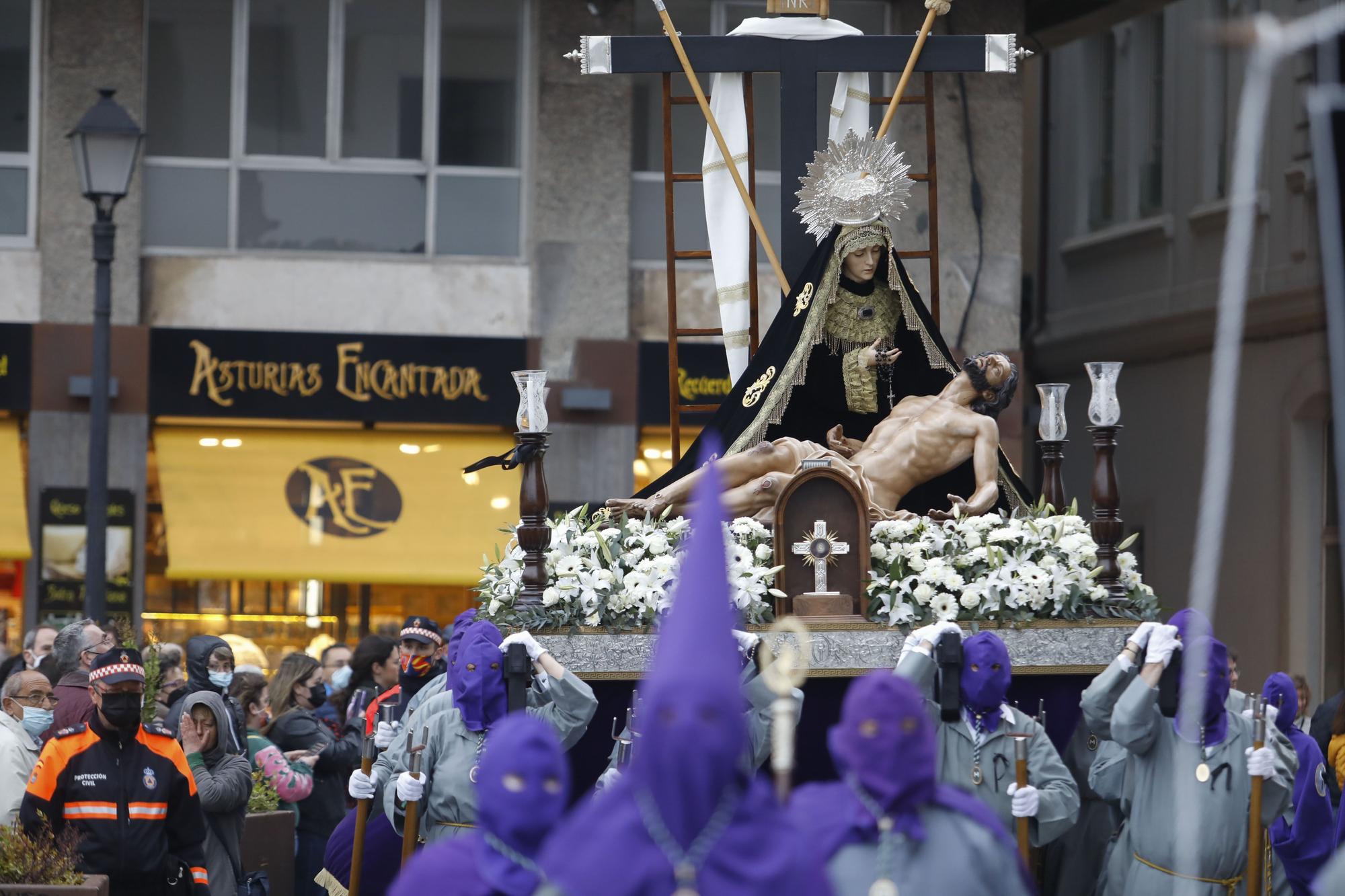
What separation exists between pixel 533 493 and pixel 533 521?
0.45 feet

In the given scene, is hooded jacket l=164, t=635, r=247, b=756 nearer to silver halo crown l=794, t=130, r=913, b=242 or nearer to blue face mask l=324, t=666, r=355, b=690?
blue face mask l=324, t=666, r=355, b=690

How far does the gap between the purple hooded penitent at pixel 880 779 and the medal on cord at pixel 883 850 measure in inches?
0.4

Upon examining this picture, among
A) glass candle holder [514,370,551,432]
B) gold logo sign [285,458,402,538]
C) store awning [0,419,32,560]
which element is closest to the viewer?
glass candle holder [514,370,551,432]

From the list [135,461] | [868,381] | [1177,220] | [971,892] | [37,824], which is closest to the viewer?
[971,892]

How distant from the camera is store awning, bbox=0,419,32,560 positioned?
645 inches

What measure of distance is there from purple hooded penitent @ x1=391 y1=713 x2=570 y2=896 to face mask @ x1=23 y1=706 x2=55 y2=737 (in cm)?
470

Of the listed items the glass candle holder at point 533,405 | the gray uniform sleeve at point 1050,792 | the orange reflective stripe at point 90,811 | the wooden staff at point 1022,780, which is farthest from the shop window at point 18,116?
the wooden staff at point 1022,780

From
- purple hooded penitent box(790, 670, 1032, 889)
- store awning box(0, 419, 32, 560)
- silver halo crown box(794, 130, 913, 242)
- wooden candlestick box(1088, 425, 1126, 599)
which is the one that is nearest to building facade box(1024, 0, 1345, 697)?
silver halo crown box(794, 130, 913, 242)

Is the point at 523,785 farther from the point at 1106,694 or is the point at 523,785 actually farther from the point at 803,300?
the point at 803,300

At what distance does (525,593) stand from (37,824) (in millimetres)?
2271

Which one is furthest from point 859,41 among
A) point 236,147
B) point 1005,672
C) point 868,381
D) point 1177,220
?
point 1177,220

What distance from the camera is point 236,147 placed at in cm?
1712

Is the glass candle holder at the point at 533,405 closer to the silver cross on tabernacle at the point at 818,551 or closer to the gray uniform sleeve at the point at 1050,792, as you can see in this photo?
the silver cross on tabernacle at the point at 818,551

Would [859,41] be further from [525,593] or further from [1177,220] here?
[1177,220]
